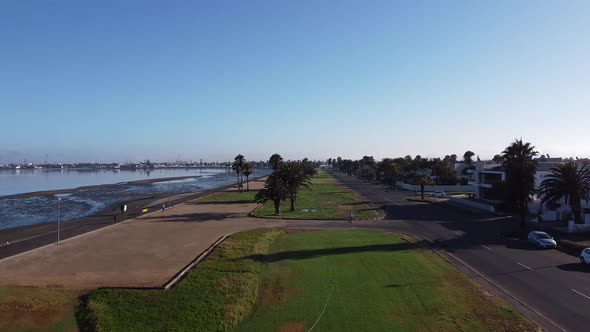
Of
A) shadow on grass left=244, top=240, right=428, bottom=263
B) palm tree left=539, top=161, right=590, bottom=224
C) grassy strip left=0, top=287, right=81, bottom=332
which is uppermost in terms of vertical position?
palm tree left=539, top=161, right=590, bottom=224

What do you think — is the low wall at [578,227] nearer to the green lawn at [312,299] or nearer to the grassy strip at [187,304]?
the green lawn at [312,299]

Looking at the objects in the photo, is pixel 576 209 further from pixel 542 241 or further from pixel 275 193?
pixel 275 193

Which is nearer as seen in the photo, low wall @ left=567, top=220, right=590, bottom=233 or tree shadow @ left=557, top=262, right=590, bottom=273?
tree shadow @ left=557, top=262, right=590, bottom=273

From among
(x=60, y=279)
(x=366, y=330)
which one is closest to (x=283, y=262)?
(x=366, y=330)

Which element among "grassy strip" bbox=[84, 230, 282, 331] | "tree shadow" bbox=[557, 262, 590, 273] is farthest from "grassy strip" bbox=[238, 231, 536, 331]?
"tree shadow" bbox=[557, 262, 590, 273]

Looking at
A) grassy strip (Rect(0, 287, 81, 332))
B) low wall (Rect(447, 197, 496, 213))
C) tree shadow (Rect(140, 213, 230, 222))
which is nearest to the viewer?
grassy strip (Rect(0, 287, 81, 332))

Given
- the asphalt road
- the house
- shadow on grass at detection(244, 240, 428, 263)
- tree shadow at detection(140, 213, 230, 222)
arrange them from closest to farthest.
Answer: the asphalt road
shadow on grass at detection(244, 240, 428, 263)
the house
tree shadow at detection(140, 213, 230, 222)

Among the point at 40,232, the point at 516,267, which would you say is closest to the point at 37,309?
the point at 40,232

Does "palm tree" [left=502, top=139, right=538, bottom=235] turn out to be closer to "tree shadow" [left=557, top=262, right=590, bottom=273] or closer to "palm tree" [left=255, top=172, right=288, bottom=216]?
"tree shadow" [left=557, top=262, right=590, bottom=273]
